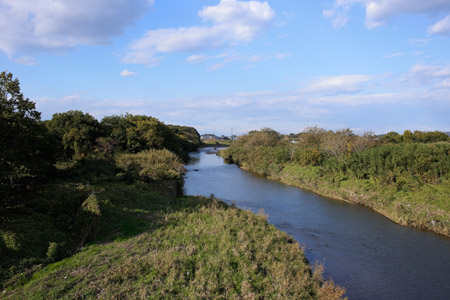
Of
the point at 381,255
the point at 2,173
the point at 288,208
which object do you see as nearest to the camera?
the point at 2,173

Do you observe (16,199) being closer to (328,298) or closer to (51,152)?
(51,152)

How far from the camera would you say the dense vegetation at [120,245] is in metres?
11.0

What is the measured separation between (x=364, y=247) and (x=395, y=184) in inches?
507

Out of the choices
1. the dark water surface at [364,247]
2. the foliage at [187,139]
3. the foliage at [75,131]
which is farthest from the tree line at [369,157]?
the foliage at [187,139]

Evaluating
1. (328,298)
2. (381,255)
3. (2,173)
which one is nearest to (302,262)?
(328,298)

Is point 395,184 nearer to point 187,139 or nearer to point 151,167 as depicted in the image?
point 151,167

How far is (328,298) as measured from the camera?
449 inches

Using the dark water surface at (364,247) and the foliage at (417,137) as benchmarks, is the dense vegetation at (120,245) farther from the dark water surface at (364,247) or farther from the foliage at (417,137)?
the foliage at (417,137)

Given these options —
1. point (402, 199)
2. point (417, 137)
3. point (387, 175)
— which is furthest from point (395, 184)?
point (417, 137)

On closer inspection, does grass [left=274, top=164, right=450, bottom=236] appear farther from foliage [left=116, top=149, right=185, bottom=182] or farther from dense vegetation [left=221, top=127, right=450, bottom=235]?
foliage [left=116, top=149, right=185, bottom=182]

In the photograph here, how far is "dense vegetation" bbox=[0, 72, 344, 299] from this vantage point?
1101cm

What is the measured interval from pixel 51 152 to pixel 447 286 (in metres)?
29.1

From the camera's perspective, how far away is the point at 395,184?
2861 centimetres

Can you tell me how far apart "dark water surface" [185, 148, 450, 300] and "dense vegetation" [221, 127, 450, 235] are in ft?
5.46
